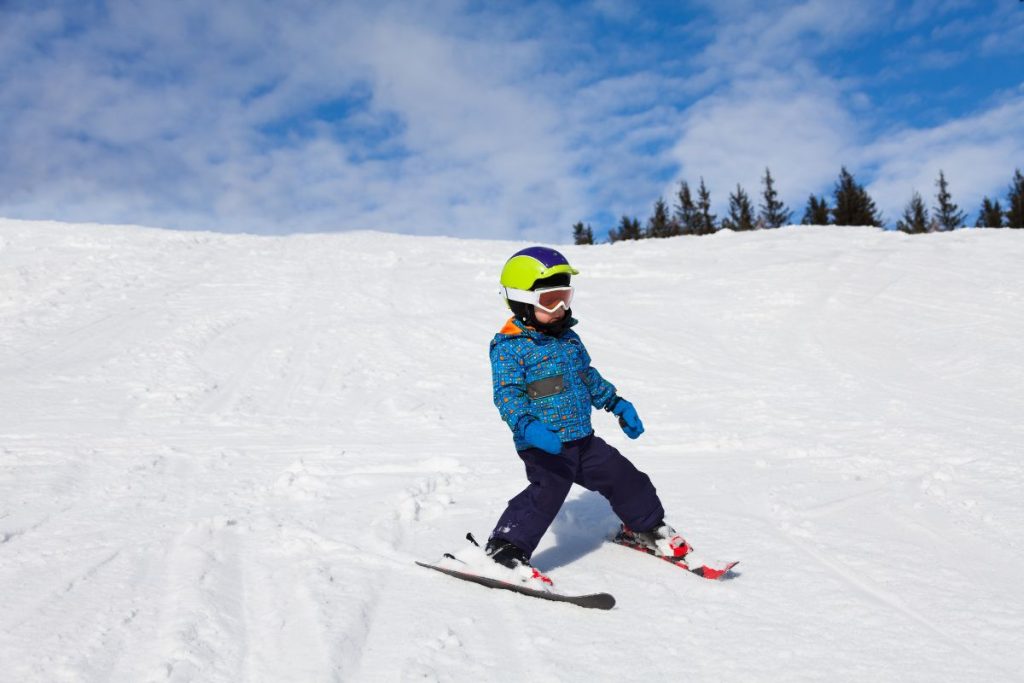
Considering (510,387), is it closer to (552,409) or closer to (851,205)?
(552,409)

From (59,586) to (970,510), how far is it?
4780mm

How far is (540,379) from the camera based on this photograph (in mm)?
3422

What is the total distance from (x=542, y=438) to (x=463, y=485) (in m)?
1.76

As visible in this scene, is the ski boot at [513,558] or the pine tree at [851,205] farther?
the pine tree at [851,205]

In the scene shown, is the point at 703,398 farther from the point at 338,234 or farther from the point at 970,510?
the point at 338,234

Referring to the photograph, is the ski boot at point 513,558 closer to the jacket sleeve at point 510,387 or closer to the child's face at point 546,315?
the jacket sleeve at point 510,387

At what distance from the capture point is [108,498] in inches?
162

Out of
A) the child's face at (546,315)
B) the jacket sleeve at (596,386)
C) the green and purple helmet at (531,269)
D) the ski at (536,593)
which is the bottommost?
the ski at (536,593)

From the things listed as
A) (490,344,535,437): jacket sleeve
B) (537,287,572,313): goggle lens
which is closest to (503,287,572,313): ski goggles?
(537,287,572,313): goggle lens

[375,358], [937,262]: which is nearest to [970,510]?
[375,358]

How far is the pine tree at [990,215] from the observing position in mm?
49344

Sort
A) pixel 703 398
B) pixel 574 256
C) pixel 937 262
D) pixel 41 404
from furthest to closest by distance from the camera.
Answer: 1. pixel 574 256
2. pixel 937 262
3. pixel 703 398
4. pixel 41 404

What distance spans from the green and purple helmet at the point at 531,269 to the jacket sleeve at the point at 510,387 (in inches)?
13.3

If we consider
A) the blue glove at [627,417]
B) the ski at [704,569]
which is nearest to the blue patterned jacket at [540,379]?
the blue glove at [627,417]
